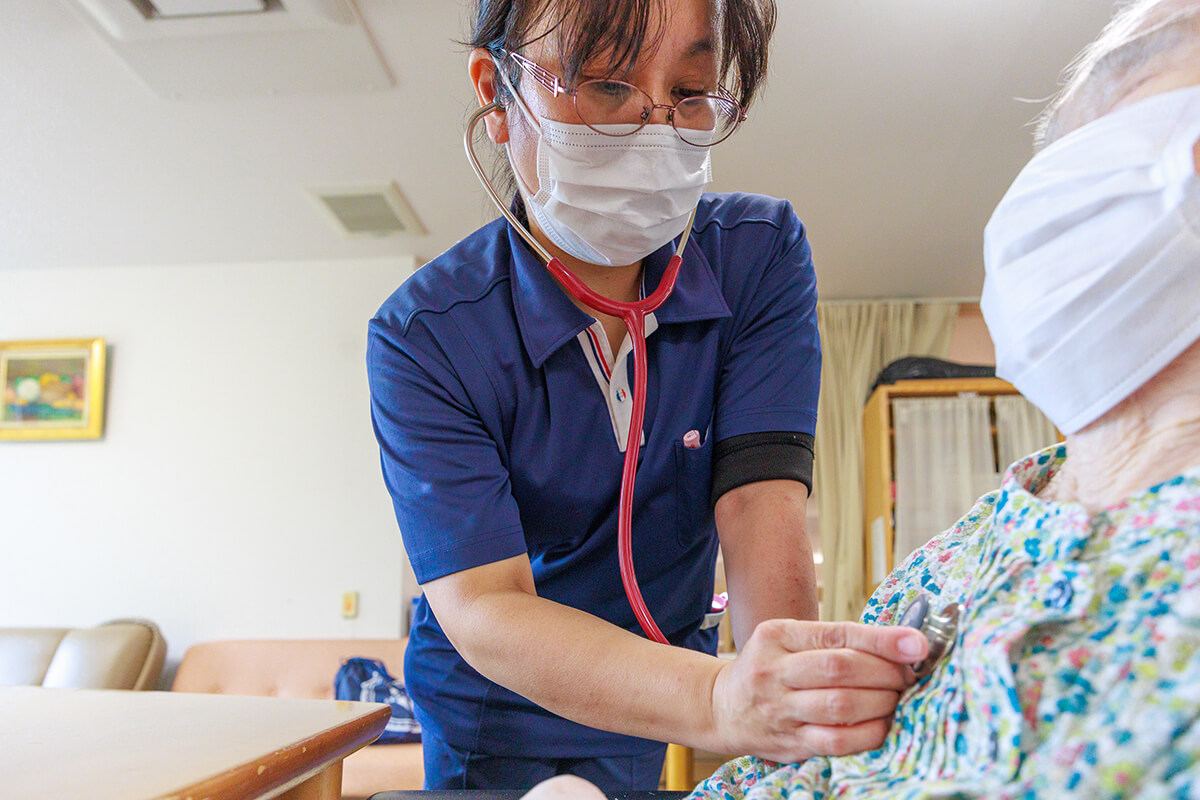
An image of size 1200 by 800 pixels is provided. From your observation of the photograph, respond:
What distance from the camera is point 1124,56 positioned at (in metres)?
0.60

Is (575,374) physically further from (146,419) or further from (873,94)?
(146,419)

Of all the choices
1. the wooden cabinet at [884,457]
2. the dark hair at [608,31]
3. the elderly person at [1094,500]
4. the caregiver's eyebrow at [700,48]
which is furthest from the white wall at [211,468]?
the elderly person at [1094,500]

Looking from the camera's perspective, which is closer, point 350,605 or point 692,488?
point 692,488

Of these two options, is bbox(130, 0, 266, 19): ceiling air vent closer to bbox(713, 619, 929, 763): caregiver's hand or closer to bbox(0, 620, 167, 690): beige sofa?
bbox(713, 619, 929, 763): caregiver's hand

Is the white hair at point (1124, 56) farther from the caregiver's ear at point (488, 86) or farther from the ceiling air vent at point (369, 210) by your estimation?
the ceiling air vent at point (369, 210)

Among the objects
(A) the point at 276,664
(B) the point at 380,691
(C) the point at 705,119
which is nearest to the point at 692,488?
(C) the point at 705,119

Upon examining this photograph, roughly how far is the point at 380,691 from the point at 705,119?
2934 mm

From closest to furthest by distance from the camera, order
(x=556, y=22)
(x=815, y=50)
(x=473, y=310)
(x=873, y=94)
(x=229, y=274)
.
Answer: (x=556, y=22) → (x=473, y=310) → (x=815, y=50) → (x=873, y=94) → (x=229, y=274)

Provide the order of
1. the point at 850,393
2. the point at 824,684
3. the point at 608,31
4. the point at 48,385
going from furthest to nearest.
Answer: the point at 850,393 < the point at 48,385 < the point at 608,31 < the point at 824,684

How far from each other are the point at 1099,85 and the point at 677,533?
A: 67cm

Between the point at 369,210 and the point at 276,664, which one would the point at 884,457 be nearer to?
the point at 369,210

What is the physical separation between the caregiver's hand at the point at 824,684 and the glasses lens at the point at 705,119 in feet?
1.96

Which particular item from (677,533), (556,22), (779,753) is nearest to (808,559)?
(677,533)

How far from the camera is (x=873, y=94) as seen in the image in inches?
107
